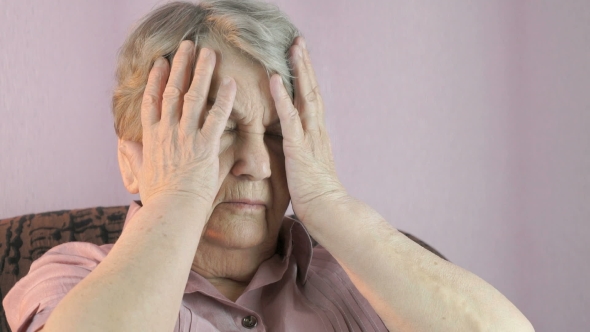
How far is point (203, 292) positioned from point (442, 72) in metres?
1.31

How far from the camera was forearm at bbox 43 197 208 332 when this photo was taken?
3.20ft

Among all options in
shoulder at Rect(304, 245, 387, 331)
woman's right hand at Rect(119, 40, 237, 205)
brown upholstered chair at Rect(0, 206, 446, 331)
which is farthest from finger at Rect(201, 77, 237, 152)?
brown upholstered chair at Rect(0, 206, 446, 331)

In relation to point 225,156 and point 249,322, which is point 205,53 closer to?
point 225,156

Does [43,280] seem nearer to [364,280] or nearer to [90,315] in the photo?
[90,315]

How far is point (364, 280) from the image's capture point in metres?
1.24

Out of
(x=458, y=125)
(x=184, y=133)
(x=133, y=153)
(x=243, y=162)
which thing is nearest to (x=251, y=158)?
(x=243, y=162)

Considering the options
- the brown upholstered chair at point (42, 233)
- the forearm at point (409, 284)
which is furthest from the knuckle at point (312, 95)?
the brown upholstered chair at point (42, 233)

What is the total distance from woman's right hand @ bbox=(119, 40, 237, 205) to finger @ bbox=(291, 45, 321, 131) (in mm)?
162

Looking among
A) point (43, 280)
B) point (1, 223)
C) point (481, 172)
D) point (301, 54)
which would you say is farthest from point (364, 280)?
point (481, 172)

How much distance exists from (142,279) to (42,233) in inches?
26.8

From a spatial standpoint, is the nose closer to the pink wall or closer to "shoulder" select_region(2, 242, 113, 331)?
"shoulder" select_region(2, 242, 113, 331)

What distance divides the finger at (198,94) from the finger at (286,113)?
0.12m

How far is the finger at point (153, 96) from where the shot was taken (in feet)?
4.18

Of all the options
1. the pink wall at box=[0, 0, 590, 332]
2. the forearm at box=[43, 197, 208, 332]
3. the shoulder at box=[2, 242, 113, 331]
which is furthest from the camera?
the pink wall at box=[0, 0, 590, 332]
